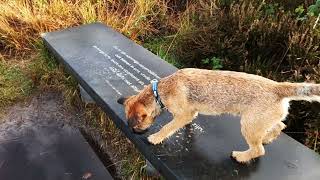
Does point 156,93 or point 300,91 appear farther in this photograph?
point 156,93

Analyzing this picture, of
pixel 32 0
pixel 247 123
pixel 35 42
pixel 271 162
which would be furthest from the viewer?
pixel 32 0

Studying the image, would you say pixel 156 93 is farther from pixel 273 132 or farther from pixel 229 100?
pixel 273 132

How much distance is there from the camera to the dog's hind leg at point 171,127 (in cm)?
338

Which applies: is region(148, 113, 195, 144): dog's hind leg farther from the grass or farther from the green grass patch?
the green grass patch

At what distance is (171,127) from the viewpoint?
11.3ft

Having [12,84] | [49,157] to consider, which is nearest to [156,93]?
[49,157]

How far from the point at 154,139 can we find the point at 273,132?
3.11 feet

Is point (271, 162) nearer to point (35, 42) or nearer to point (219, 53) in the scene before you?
point (219, 53)

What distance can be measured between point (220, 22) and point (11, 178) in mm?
2969

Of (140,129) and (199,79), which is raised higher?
(199,79)

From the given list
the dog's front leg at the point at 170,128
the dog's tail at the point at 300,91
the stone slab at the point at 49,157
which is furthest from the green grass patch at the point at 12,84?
the dog's tail at the point at 300,91

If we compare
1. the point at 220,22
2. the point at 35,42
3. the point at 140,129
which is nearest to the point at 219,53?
the point at 220,22

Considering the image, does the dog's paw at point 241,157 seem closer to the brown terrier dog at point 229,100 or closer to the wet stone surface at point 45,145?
the brown terrier dog at point 229,100

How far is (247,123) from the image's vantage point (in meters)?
3.13
